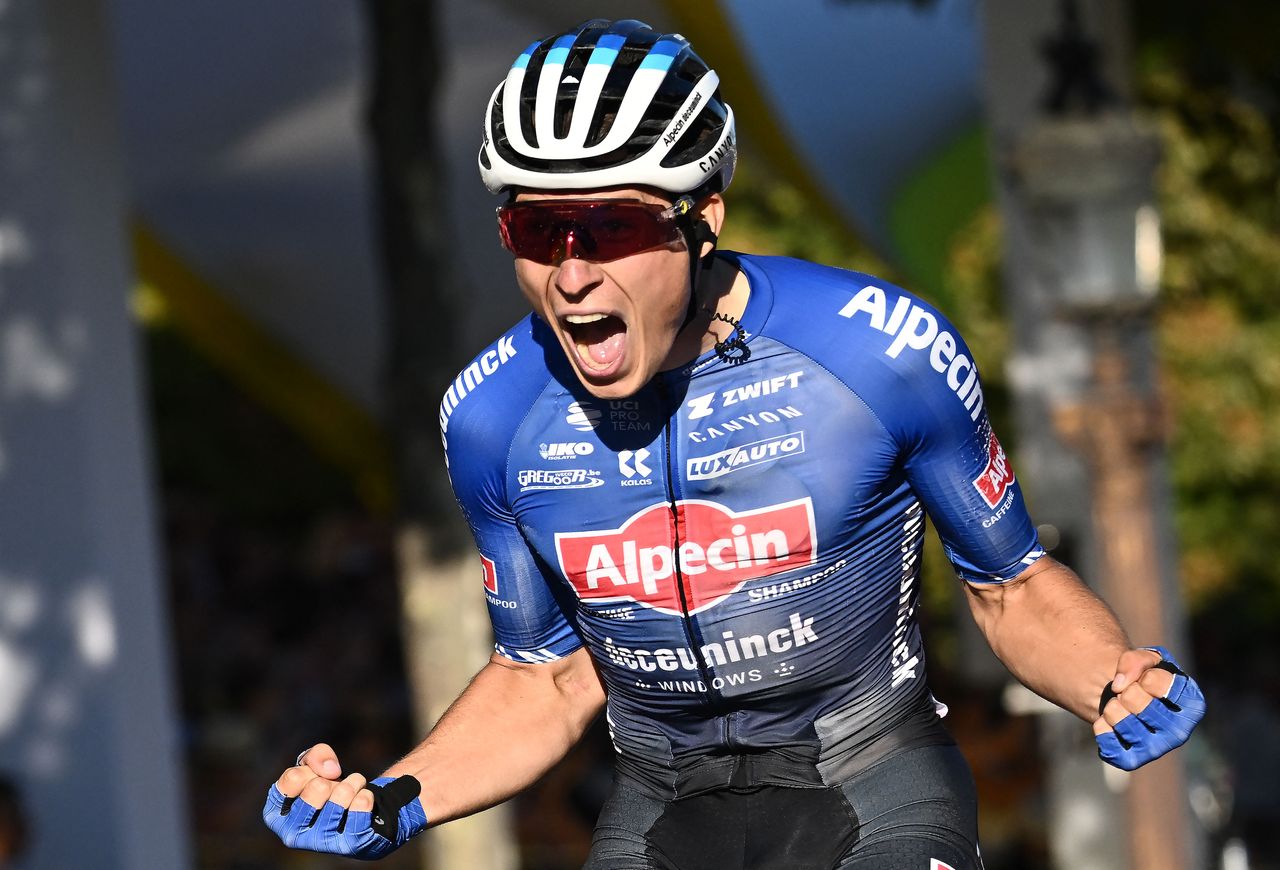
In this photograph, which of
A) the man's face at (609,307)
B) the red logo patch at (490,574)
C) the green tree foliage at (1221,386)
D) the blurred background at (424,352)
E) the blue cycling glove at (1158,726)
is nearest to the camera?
the blue cycling glove at (1158,726)

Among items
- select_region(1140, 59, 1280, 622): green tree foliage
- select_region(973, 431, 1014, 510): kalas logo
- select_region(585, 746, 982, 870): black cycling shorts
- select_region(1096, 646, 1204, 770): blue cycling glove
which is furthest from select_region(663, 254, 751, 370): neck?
select_region(1140, 59, 1280, 622): green tree foliage

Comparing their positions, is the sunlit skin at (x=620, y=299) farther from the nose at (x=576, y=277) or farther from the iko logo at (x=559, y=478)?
the iko logo at (x=559, y=478)

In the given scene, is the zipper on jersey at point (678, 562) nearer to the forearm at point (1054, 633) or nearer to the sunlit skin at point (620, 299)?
the sunlit skin at point (620, 299)

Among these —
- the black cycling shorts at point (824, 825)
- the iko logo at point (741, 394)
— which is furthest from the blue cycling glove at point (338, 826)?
the iko logo at point (741, 394)

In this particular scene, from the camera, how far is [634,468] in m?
3.11

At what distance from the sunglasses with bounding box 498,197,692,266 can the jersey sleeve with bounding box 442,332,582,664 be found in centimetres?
34

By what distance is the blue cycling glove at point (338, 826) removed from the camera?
9.11 feet

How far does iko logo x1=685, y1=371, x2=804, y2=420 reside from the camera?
10.0 ft

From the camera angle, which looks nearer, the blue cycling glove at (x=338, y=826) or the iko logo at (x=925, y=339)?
the blue cycling glove at (x=338, y=826)

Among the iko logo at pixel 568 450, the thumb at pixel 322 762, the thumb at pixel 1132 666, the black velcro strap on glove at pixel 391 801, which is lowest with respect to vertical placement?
the black velcro strap on glove at pixel 391 801

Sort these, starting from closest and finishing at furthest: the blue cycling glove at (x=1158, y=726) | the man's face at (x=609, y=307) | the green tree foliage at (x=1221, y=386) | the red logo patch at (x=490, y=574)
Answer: the blue cycling glove at (x=1158, y=726) < the man's face at (x=609, y=307) < the red logo patch at (x=490, y=574) < the green tree foliage at (x=1221, y=386)

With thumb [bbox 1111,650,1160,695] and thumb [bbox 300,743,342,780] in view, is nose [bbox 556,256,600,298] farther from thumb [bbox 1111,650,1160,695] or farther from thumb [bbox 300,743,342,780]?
thumb [bbox 1111,650,1160,695]

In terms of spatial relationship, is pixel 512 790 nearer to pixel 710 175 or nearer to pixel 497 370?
pixel 497 370

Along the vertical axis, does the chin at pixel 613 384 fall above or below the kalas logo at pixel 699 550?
above
